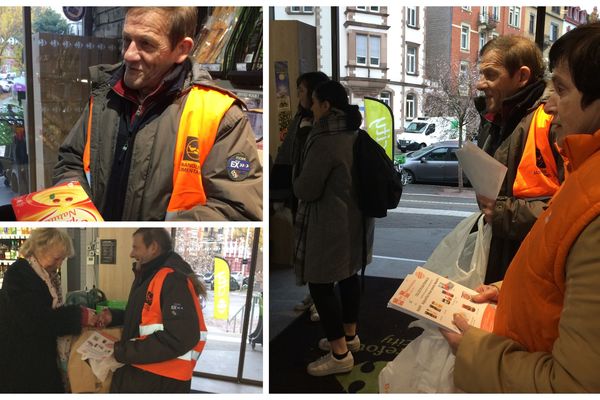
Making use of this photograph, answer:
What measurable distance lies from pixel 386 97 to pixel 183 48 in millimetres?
A: 1369

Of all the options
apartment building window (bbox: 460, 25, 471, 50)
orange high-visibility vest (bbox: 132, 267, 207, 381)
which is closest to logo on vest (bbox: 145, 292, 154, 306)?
orange high-visibility vest (bbox: 132, 267, 207, 381)

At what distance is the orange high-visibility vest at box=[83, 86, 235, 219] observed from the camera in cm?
108

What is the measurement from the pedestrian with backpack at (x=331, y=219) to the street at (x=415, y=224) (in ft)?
2.08

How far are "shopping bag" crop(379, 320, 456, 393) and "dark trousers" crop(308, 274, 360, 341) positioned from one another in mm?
1071

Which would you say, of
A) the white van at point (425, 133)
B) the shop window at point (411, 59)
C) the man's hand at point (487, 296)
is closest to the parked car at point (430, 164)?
the white van at point (425, 133)

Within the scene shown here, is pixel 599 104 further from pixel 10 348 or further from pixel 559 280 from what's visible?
pixel 10 348

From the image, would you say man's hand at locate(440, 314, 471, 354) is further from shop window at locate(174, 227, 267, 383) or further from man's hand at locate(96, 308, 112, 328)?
man's hand at locate(96, 308, 112, 328)

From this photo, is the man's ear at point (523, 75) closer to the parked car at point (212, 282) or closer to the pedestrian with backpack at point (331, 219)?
the pedestrian with backpack at point (331, 219)

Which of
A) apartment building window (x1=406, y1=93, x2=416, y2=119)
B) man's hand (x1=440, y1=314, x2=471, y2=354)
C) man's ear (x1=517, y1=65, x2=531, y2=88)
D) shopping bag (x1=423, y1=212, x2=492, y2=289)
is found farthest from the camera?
apartment building window (x1=406, y1=93, x2=416, y2=119)

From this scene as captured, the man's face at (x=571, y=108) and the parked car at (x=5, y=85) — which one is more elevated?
the parked car at (x=5, y=85)

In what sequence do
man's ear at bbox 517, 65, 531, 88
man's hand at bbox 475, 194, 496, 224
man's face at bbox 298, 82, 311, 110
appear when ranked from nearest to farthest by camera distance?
man's hand at bbox 475, 194, 496, 224 < man's ear at bbox 517, 65, 531, 88 < man's face at bbox 298, 82, 311, 110

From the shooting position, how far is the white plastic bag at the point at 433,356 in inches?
38.9

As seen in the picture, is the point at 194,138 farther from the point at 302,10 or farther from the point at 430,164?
the point at 430,164
